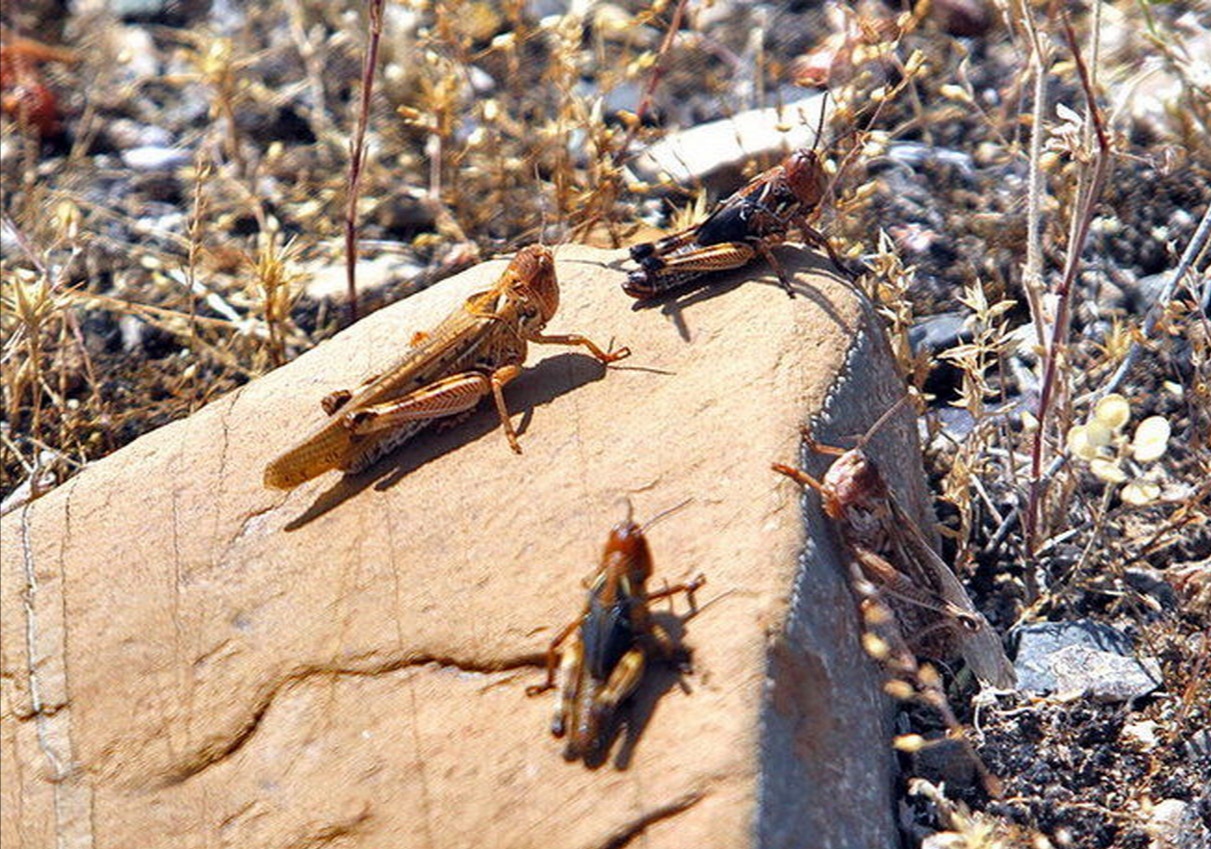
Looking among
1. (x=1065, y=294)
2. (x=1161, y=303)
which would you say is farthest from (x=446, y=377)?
(x=1161, y=303)

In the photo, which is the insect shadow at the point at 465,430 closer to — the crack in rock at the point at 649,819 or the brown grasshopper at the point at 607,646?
the brown grasshopper at the point at 607,646

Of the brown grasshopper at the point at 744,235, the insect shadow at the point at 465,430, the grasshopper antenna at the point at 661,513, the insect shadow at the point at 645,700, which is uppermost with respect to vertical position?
the brown grasshopper at the point at 744,235

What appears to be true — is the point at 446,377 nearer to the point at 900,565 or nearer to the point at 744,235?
the point at 744,235

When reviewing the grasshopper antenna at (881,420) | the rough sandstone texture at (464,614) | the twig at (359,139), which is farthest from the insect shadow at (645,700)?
the twig at (359,139)

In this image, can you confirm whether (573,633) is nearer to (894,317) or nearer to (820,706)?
(820,706)

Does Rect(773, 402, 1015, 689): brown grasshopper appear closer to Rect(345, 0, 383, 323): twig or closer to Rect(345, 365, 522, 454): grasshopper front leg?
Rect(345, 365, 522, 454): grasshopper front leg

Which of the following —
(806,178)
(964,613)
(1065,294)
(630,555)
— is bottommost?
(964,613)
